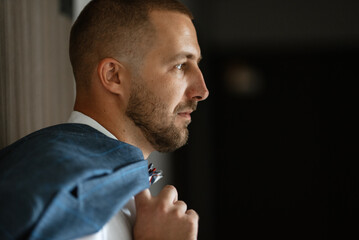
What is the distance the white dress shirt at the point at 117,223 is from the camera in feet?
2.26

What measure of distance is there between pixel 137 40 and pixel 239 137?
8.26 ft

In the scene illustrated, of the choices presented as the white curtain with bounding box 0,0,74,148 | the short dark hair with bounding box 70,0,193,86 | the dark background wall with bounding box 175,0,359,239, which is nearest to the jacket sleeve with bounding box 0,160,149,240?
the short dark hair with bounding box 70,0,193,86

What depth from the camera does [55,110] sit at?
125 centimetres

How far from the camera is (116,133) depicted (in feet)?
3.18

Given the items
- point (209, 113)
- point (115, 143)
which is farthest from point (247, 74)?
point (115, 143)

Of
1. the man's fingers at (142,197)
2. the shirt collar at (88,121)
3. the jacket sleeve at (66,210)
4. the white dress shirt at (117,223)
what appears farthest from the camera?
the shirt collar at (88,121)

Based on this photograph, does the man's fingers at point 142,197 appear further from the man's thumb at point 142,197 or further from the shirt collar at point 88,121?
the shirt collar at point 88,121

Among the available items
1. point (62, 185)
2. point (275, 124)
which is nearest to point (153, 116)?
point (62, 185)

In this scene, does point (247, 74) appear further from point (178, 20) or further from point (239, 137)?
point (178, 20)

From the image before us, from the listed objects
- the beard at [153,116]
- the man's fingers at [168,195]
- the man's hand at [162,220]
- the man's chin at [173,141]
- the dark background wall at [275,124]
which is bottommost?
the dark background wall at [275,124]

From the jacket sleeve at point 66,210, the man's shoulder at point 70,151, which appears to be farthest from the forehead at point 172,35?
the jacket sleeve at point 66,210

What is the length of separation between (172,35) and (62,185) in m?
0.55

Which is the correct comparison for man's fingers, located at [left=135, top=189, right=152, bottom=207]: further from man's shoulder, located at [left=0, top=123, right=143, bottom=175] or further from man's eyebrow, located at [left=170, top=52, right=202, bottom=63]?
man's eyebrow, located at [left=170, top=52, right=202, bottom=63]

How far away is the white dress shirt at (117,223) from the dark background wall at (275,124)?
223 cm
